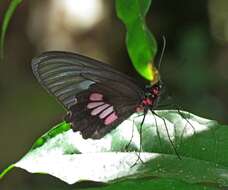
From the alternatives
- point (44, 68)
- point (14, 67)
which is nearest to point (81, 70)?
point (44, 68)

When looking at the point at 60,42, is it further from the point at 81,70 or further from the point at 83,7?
the point at 81,70

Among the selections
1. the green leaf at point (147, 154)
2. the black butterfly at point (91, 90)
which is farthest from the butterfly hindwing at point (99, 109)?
the green leaf at point (147, 154)

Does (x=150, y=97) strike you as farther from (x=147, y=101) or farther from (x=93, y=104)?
(x=93, y=104)

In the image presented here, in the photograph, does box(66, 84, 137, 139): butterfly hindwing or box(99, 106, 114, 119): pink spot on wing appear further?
box(99, 106, 114, 119): pink spot on wing

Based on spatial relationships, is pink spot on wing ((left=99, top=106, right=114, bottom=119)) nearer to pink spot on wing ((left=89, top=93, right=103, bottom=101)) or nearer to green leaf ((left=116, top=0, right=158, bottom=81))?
pink spot on wing ((left=89, top=93, right=103, bottom=101))

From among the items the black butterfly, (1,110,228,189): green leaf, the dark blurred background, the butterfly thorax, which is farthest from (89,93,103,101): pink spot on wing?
the dark blurred background

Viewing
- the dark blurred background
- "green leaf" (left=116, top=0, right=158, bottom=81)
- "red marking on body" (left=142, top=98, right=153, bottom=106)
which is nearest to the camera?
"green leaf" (left=116, top=0, right=158, bottom=81)
